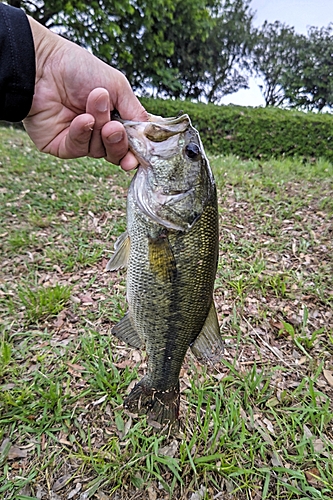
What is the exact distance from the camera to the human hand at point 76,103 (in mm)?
1502

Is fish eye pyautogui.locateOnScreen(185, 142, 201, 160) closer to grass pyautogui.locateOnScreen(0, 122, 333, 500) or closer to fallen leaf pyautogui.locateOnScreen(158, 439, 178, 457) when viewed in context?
grass pyautogui.locateOnScreen(0, 122, 333, 500)

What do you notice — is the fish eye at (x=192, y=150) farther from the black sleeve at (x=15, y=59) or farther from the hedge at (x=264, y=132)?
the hedge at (x=264, y=132)

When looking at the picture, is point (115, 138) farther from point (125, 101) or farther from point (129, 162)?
point (125, 101)

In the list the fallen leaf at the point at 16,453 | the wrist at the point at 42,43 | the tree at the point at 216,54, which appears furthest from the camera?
the tree at the point at 216,54

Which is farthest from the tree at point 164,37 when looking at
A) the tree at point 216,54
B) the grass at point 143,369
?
the grass at point 143,369

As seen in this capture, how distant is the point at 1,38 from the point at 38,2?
12558 mm

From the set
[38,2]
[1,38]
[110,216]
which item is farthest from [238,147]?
[38,2]

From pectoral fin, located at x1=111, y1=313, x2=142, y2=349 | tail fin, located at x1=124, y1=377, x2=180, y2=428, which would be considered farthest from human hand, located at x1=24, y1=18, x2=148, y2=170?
Result: tail fin, located at x1=124, y1=377, x2=180, y2=428

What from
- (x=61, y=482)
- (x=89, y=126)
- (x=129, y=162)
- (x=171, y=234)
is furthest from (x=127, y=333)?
(x=61, y=482)

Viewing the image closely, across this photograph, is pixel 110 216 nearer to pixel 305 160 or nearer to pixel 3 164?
pixel 3 164

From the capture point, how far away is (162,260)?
136 centimetres

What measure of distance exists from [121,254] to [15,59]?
42.5 inches

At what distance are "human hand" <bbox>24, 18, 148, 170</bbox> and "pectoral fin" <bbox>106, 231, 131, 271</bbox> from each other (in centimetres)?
40

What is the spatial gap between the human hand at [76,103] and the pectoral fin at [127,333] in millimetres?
764
